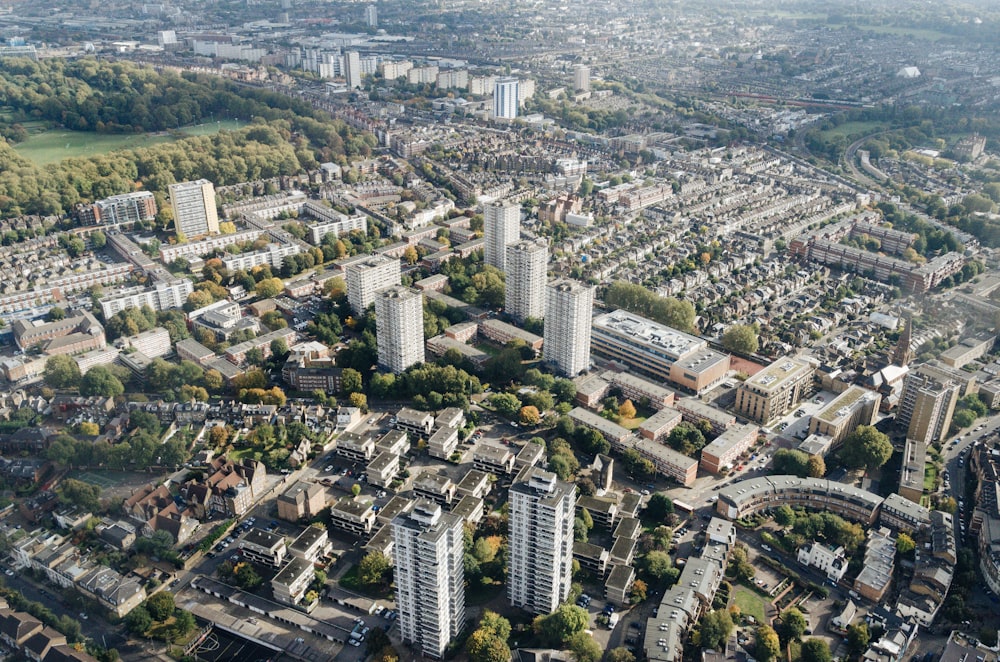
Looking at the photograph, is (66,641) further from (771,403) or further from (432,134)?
(432,134)

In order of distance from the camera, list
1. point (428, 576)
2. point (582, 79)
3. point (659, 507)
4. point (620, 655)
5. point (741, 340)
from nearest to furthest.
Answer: point (428, 576)
point (620, 655)
point (659, 507)
point (741, 340)
point (582, 79)

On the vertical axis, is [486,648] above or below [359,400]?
below

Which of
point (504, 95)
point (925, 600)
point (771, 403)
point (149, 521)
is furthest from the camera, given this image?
point (504, 95)

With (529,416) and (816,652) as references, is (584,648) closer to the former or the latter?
(816,652)

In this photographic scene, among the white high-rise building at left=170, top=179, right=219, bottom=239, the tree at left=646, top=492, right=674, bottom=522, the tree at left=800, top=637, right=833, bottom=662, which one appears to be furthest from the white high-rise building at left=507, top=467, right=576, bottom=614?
the white high-rise building at left=170, top=179, right=219, bottom=239

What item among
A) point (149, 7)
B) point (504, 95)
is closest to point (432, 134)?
point (504, 95)

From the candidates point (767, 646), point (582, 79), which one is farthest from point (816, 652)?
point (582, 79)
